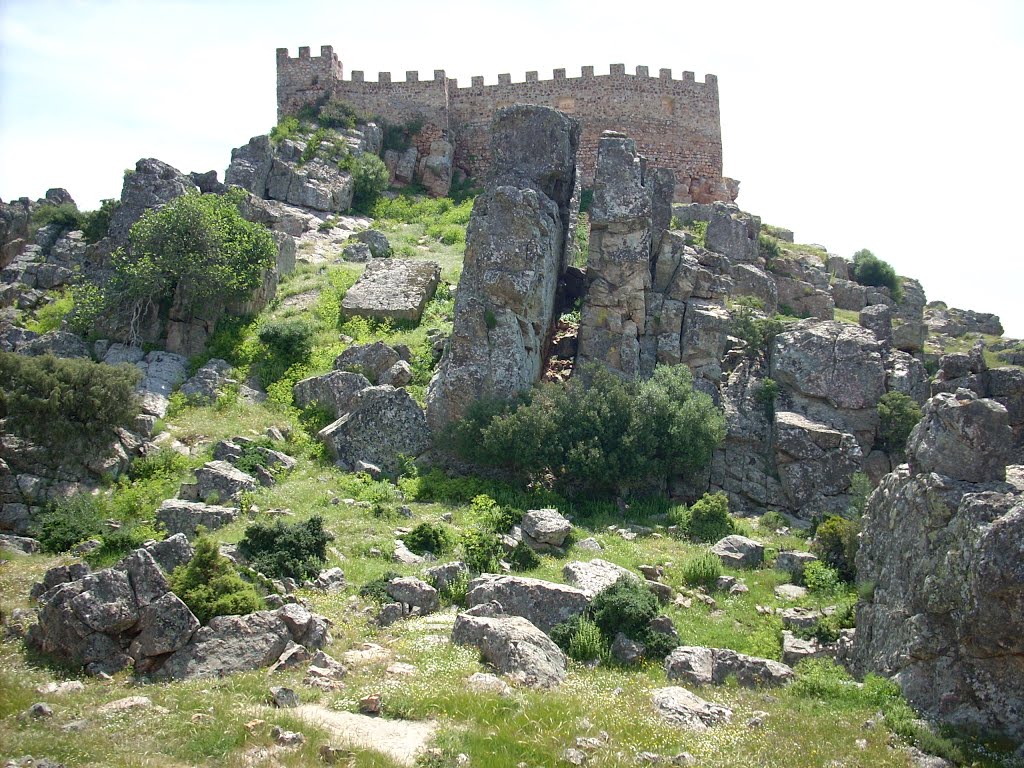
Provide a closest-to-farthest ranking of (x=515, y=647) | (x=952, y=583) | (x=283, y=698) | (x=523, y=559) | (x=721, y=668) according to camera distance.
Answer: (x=283, y=698) → (x=952, y=583) → (x=515, y=647) → (x=721, y=668) → (x=523, y=559)

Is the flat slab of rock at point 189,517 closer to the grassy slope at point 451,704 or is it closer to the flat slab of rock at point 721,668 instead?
the grassy slope at point 451,704

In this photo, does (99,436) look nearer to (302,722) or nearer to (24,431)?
(24,431)

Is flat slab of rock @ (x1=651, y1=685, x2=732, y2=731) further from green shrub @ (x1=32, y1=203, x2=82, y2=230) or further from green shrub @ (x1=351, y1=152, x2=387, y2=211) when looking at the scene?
green shrub @ (x1=351, y1=152, x2=387, y2=211)

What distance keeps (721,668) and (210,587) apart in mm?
8577

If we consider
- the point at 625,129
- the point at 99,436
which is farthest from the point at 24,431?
the point at 625,129

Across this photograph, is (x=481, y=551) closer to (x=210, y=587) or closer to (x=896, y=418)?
(x=210, y=587)

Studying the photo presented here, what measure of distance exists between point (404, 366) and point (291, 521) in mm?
9112

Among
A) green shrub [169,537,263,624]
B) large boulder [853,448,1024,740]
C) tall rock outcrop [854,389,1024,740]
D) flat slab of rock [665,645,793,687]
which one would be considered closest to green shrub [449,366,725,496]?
tall rock outcrop [854,389,1024,740]

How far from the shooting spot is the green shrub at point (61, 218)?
38.8 metres

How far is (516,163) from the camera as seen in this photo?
34.5 meters

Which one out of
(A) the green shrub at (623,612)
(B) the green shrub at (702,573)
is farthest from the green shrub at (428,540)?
(B) the green shrub at (702,573)

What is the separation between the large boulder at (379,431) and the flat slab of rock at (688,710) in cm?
1345

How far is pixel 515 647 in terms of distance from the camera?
620 inches

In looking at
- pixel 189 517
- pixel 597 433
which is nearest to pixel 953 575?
pixel 597 433
